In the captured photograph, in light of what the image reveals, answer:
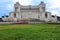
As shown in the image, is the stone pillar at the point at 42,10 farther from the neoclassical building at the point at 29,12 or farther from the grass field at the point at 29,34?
the grass field at the point at 29,34

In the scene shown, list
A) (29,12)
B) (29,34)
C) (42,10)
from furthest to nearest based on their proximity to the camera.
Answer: (42,10) < (29,12) < (29,34)

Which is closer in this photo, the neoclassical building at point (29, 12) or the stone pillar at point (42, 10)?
the neoclassical building at point (29, 12)

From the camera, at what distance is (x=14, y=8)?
3083 inches

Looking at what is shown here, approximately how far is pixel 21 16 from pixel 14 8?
18.3ft

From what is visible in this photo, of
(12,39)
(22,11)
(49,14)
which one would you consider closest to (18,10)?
(22,11)

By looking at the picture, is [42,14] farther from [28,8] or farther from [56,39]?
[56,39]

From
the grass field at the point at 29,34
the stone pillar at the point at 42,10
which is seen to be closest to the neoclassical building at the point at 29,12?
the stone pillar at the point at 42,10

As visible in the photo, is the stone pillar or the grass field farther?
the stone pillar

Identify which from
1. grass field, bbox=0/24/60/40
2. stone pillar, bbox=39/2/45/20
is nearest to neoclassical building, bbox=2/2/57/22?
A: stone pillar, bbox=39/2/45/20

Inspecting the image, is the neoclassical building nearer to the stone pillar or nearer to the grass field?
the stone pillar

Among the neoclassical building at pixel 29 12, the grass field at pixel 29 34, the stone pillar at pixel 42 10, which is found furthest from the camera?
the stone pillar at pixel 42 10

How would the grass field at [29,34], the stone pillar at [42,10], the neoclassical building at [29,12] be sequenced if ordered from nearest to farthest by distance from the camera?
the grass field at [29,34], the neoclassical building at [29,12], the stone pillar at [42,10]

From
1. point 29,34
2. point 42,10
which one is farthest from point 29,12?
point 29,34

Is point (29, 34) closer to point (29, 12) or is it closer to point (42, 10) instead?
point (29, 12)
